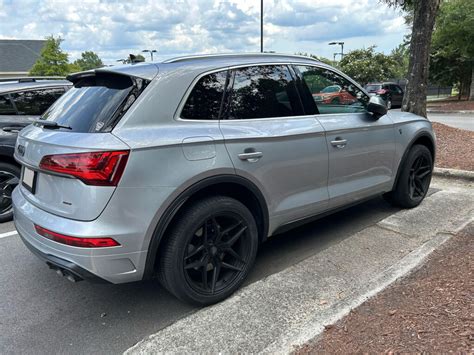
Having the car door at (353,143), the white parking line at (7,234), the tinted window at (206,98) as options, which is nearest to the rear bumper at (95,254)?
the tinted window at (206,98)

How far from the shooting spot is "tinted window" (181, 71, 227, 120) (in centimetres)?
282

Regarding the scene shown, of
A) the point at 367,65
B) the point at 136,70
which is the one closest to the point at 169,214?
the point at 136,70

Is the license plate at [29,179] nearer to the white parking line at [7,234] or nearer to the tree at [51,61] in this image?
the white parking line at [7,234]

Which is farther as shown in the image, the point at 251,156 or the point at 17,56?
the point at 17,56

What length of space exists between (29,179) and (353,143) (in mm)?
2859

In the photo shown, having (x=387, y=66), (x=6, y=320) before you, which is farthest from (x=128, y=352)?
(x=387, y=66)

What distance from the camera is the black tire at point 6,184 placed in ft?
16.5

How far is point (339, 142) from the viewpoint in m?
3.70

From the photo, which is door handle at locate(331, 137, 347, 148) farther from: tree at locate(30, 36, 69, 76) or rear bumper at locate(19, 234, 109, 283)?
tree at locate(30, 36, 69, 76)

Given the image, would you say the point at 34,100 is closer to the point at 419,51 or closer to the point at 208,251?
the point at 208,251

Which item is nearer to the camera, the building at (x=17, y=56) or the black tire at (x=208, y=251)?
the black tire at (x=208, y=251)

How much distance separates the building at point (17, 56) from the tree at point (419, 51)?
4232 cm

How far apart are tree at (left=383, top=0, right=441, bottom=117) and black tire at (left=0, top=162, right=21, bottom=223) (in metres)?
7.80

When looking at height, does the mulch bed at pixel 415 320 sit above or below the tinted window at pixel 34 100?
below
